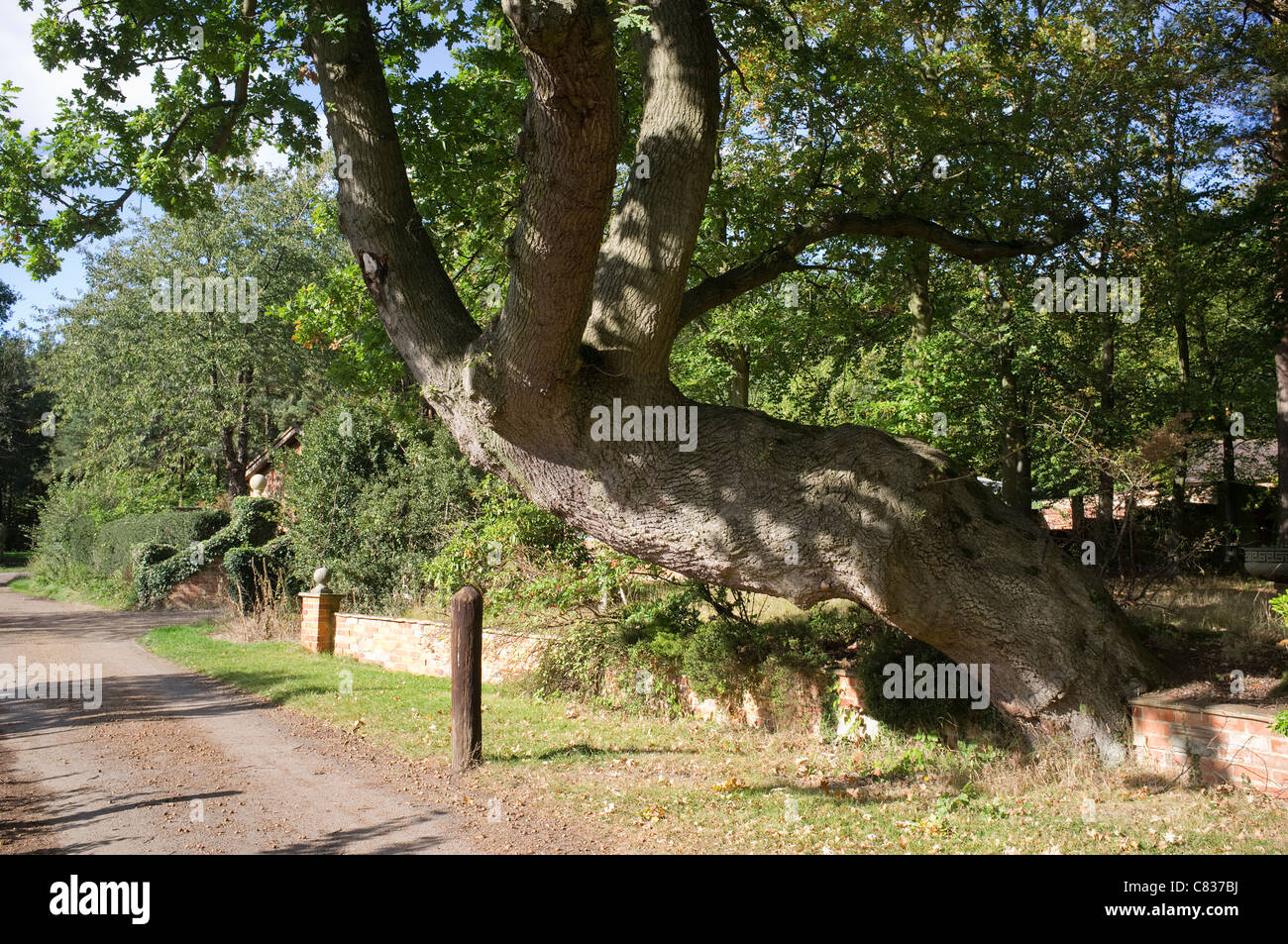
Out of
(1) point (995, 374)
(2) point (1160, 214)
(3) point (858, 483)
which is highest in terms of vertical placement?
(2) point (1160, 214)

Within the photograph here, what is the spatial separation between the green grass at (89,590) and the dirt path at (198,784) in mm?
13534

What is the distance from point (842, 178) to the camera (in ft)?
33.8

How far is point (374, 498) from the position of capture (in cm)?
1694

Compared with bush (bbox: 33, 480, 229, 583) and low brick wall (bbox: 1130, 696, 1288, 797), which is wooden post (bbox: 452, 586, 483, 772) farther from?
bush (bbox: 33, 480, 229, 583)

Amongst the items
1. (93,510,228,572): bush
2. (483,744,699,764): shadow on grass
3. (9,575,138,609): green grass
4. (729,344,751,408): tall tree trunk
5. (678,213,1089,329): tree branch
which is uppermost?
(729,344,751,408): tall tree trunk

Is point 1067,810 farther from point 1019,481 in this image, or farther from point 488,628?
point 1019,481

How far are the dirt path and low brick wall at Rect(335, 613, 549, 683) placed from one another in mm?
2440

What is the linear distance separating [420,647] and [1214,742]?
9.92 m

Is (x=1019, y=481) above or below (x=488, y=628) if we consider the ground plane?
above

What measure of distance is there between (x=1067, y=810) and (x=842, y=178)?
7.14m

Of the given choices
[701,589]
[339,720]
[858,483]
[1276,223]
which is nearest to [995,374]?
[1276,223]

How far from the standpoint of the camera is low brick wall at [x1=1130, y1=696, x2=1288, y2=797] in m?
6.09

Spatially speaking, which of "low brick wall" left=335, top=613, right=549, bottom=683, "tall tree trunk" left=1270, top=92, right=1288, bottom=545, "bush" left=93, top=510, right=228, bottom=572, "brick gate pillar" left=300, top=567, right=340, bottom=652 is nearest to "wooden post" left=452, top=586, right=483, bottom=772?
"low brick wall" left=335, top=613, right=549, bottom=683

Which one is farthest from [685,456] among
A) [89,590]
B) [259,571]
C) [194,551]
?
[89,590]
